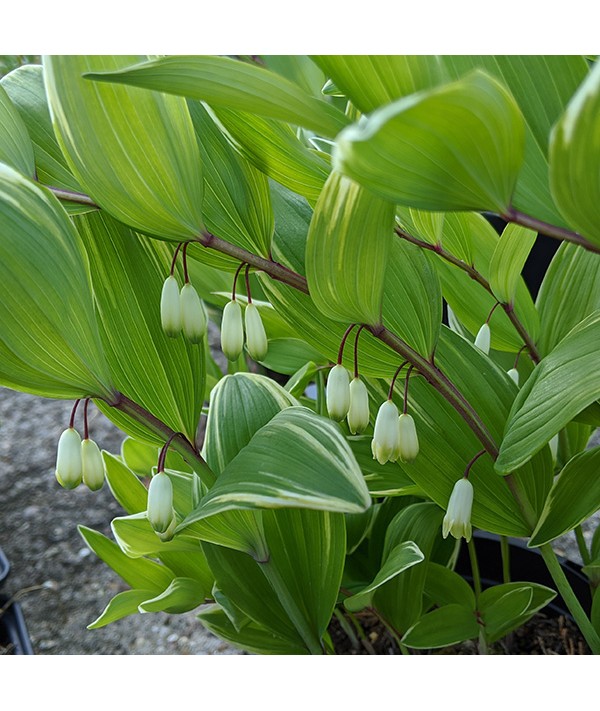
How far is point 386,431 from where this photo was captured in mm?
583

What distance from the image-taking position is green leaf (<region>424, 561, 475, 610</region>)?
0.86 m

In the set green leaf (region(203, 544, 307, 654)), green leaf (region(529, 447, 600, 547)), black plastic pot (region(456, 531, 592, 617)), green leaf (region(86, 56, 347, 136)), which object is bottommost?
black plastic pot (region(456, 531, 592, 617))

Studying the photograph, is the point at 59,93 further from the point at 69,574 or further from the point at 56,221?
the point at 69,574

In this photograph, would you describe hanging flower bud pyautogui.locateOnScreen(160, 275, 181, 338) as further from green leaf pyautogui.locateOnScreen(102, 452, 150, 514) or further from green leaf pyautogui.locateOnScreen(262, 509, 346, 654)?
green leaf pyautogui.locateOnScreen(102, 452, 150, 514)

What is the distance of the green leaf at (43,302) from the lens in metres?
0.51

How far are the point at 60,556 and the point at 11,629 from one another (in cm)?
34

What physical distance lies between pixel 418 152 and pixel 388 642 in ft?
2.76

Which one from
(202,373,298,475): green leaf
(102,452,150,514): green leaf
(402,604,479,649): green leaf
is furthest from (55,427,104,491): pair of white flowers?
(402,604,479,649): green leaf

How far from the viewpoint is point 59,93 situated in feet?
1.62

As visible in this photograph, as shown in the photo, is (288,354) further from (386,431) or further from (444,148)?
Answer: (444,148)

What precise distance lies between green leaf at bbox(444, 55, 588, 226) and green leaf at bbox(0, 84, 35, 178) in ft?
1.14

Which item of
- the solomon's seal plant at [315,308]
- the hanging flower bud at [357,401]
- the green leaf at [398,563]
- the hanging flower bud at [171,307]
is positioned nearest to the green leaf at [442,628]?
the solomon's seal plant at [315,308]

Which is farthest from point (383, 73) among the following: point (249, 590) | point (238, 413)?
point (249, 590)
